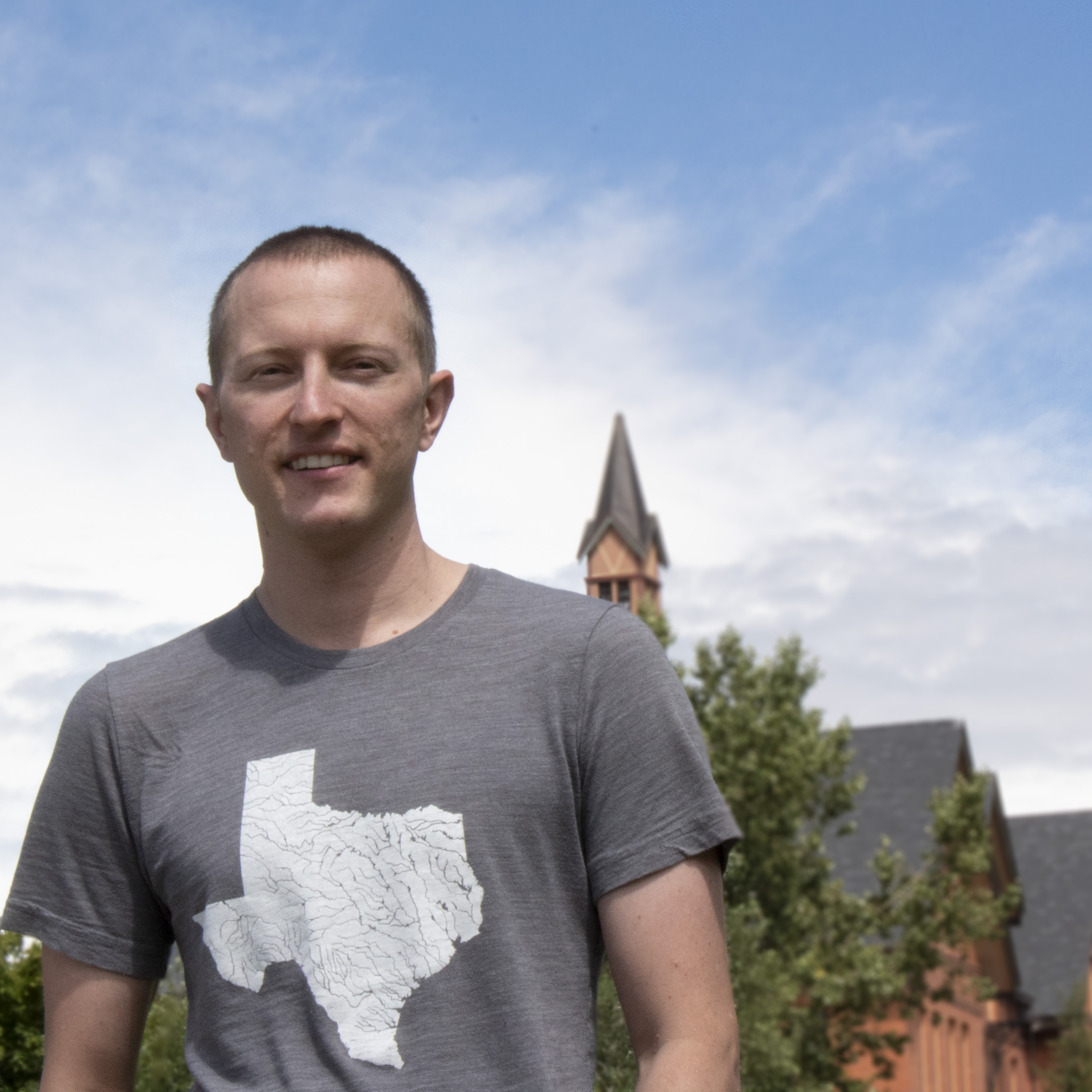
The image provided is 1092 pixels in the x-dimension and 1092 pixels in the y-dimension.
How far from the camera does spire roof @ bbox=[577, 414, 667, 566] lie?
172 feet

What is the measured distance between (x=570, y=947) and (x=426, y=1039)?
0.26 meters

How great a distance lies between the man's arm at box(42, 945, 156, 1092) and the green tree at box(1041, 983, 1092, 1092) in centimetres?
3722

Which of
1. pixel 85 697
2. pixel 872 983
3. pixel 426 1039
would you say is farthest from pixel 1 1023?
pixel 872 983

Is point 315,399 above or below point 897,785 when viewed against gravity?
below

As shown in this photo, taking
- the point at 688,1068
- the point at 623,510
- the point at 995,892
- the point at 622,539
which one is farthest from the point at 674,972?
the point at 623,510

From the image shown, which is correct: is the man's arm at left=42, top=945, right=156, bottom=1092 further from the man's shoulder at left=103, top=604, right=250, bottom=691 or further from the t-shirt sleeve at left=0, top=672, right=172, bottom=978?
the man's shoulder at left=103, top=604, right=250, bottom=691

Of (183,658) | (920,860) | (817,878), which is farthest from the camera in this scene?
(920,860)

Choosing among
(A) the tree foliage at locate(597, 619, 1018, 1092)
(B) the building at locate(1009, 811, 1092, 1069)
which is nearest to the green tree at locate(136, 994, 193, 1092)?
(A) the tree foliage at locate(597, 619, 1018, 1092)

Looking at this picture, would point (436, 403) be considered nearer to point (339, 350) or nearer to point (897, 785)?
point (339, 350)

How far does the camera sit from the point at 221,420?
266cm

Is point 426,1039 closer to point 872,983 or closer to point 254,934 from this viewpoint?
point 254,934

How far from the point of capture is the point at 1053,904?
45.8m

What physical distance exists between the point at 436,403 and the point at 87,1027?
4.07 ft

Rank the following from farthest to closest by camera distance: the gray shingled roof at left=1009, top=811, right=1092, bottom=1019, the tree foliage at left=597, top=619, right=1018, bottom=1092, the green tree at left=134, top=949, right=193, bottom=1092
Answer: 1. the gray shingled roof at left=1009, top=811, right=1092, bottom=1019
2. the tree foliage at left=597, top=619, right=1018, bottom=1092
3. the green tree at left=134, top=949, right=193, bottom=1092
